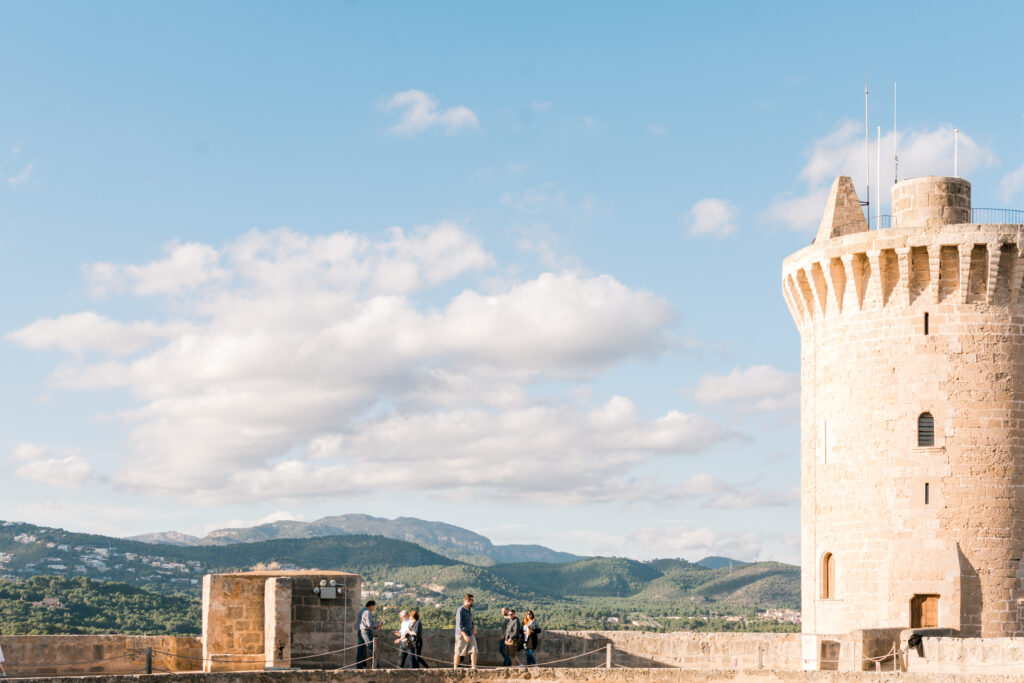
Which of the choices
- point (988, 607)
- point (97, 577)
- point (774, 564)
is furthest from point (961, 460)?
point (774, 564)

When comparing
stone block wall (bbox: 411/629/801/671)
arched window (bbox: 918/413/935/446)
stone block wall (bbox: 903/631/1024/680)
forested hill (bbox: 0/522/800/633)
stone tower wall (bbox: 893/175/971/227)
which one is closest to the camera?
stone block wall (bbox: 903/631/1024/680)

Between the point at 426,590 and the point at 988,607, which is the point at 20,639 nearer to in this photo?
the point at 988,607

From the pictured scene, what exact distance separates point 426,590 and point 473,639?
120m

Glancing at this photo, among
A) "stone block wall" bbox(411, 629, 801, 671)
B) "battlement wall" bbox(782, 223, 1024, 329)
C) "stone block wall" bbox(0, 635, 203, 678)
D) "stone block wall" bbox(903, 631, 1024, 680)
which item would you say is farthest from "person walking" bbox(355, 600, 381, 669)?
"battlement wall" bbox(782, 223, 1024, 329)

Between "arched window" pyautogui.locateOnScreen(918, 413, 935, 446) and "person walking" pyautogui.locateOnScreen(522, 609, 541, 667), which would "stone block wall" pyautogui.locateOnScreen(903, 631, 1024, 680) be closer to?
"arched window" pyautogui.locateOnScreen(918, 413, 935, 446)

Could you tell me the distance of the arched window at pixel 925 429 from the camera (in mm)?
27344

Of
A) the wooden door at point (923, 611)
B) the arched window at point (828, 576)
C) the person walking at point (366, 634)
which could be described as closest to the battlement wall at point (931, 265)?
the arched window at point (828, 576)

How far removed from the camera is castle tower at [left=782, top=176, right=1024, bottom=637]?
26828 mm

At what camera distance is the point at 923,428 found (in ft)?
89.9

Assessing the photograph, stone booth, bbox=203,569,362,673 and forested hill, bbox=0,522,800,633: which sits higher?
stone booth, bbox=203,569,362,673

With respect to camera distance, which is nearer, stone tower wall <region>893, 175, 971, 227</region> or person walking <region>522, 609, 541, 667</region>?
person walking <region>522, 609, 541, 667</region>

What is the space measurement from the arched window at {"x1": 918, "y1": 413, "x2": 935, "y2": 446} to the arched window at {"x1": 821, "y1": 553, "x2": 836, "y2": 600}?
3.33 m

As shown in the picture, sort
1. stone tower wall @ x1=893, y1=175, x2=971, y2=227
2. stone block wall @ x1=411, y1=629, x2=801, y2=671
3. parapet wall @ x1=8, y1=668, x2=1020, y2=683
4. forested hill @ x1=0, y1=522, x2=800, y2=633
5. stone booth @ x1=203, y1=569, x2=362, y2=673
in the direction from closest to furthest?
1. parapet wall @ x1=8, y1=668, x2=1020, y2=683
2. stone booth @ x1=203, y1=569, x2=362, y2=673
3. stone block wall @ x1=411, y1=629, x2=801, y2=671
4. stone tower wall @ x1=893, y1=175, x2=971, y2=227
5. forested hill @ x1=0, y1=522, x2=800, y2=633

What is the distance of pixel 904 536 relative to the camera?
27094 mm
